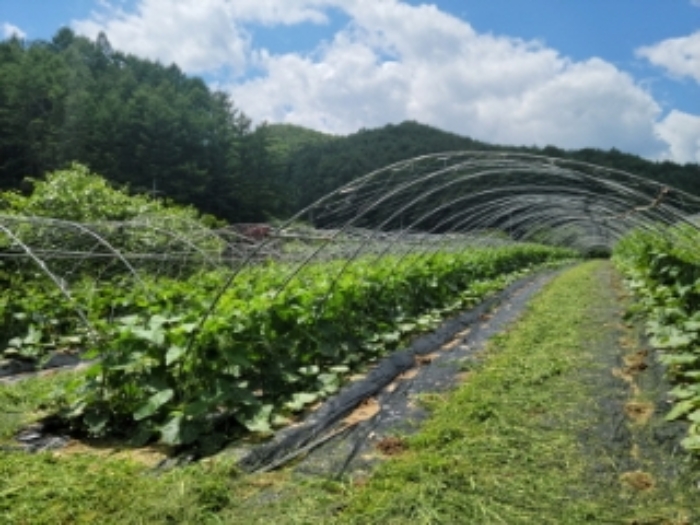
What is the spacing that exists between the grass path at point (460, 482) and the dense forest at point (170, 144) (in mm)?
21594

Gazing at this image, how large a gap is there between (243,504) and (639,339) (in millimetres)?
5751

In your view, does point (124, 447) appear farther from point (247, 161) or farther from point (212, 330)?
point (247, 161)

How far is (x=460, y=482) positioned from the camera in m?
3.14

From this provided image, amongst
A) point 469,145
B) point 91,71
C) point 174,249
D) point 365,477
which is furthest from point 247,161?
point 365,477

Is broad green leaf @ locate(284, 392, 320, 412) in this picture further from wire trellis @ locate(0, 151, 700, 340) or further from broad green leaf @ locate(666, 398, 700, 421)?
broad green leaf @ locate(666, 398, 700, 421)

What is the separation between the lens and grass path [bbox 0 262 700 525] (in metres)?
2.81

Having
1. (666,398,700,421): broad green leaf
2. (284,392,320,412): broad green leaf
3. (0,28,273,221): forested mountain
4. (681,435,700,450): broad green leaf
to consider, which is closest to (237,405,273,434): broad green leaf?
(284,392,320,412): broad green leaf

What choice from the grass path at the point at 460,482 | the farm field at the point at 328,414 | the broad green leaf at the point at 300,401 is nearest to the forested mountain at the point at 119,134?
the farm field at the point at 328,414

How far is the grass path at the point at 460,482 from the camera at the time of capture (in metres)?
2.81

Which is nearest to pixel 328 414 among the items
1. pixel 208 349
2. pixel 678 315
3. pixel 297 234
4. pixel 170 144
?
pixel 208 349

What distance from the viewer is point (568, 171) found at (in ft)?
19.3

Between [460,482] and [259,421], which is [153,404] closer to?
[259,421]

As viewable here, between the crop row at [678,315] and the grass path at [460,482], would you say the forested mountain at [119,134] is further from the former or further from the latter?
the grass path at [460,482]

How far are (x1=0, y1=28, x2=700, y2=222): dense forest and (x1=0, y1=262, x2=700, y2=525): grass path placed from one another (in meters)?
21.6
